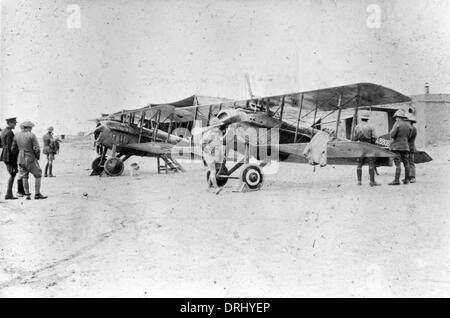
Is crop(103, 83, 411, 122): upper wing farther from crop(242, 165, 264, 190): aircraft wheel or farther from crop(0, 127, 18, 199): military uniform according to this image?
crop(0, 127, 18, 199): military uniform

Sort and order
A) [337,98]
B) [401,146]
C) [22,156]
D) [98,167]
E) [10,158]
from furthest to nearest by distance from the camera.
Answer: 1. [98,167]
2. [337,98]
3. [401,146]
4. [10,158]
5. [22,156]

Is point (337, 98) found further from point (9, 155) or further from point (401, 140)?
point (9, 155)

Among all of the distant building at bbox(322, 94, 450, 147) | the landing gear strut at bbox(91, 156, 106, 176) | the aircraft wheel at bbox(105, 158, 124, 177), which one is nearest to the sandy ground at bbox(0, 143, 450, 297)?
the aircraft wheel at bbox(105, 158, 124, 177)

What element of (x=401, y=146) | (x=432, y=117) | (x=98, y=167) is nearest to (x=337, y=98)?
(x=401, y=146)

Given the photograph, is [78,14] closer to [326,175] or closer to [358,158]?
[358,158]

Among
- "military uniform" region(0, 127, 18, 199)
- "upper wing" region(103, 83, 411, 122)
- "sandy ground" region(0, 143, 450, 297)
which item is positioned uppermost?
"upper wing" region(103, 83, 411, 122)

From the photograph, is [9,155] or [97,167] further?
[97,167]

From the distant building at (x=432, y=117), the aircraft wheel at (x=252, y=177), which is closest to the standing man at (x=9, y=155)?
the aircraft wheel at (x=252, y=177)
